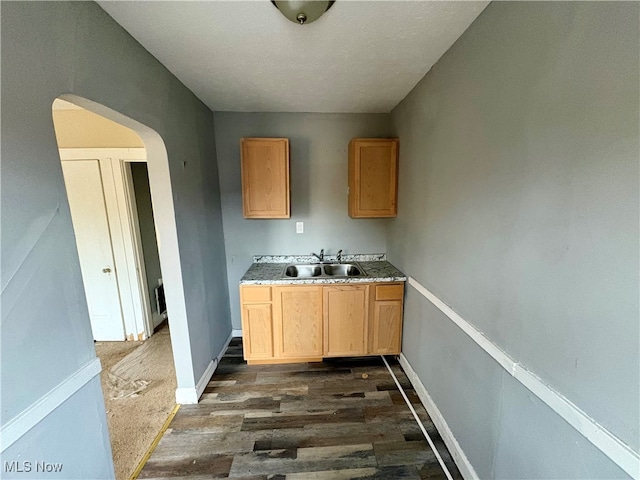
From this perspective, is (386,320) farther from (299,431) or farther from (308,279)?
(299,431)

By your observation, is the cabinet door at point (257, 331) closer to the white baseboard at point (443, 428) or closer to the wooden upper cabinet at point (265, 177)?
Result: the wooden upper cabinet at point (265, 177)

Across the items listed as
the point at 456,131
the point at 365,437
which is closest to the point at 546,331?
the point at 456,131

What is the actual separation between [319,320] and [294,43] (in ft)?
6.92

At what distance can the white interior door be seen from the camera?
8.14ft

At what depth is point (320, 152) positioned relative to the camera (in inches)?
105

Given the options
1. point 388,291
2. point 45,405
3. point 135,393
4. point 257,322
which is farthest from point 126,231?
point 388,291

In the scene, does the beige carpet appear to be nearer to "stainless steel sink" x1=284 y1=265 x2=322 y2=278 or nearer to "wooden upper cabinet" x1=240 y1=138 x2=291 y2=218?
"stainless steel sink" x1=284 y1=265 x2=322 y2=278

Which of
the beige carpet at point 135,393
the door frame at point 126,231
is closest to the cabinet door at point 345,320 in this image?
the beige carpet at point 135,393

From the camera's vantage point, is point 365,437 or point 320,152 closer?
point 365,437

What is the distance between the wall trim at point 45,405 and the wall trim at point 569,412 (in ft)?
5.78

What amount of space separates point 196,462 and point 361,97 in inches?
116

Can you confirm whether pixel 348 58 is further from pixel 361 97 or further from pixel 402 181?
→ pixel 402 181

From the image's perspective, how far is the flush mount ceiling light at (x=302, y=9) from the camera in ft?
3.49

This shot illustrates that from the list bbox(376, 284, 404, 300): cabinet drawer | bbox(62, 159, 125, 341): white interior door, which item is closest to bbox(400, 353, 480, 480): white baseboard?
bbox(376, 284, 404, 300): cabinet drawer
